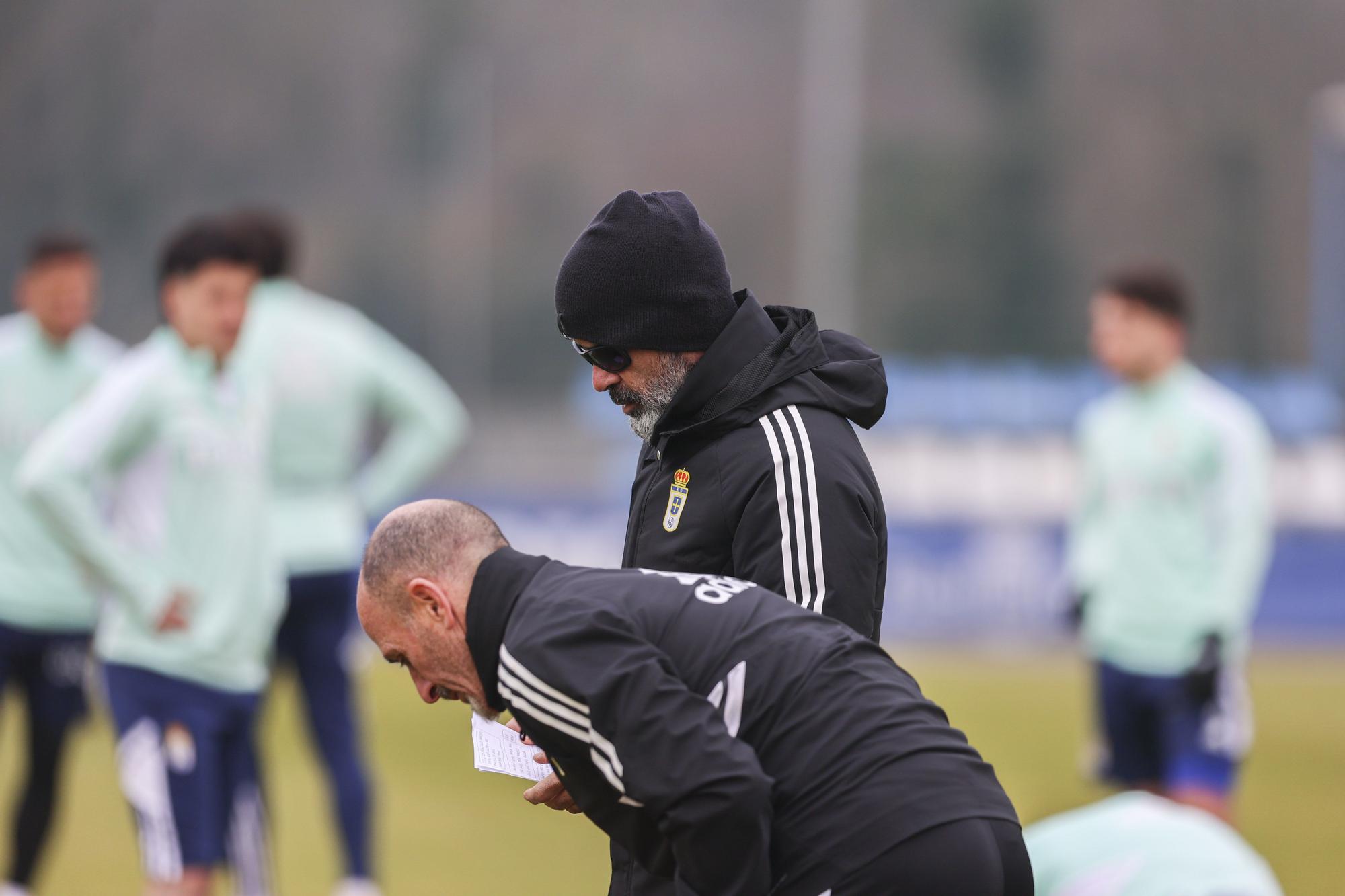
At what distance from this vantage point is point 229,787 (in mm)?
5402

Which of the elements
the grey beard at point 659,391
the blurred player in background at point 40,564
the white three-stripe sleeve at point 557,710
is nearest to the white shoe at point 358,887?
the blurred player in background at point 40,564

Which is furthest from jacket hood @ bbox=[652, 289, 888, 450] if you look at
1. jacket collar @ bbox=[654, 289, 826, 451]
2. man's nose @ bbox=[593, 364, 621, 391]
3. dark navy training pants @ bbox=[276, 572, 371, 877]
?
dark navy training pants @ bbox=[276, 572, 371, 877]

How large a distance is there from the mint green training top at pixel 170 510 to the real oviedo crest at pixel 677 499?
2.35 meters

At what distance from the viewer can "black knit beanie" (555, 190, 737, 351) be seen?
328 cm

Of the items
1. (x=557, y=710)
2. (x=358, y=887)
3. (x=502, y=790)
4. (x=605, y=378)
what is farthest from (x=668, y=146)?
(x=557, y=710)

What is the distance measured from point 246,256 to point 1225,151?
1068 inches

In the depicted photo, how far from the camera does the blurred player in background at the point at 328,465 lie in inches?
261

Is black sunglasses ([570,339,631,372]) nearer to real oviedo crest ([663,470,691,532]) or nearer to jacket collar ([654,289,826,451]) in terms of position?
jacket collar ([654,289,826,451])

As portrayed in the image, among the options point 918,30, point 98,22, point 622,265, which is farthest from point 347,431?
point 918,30

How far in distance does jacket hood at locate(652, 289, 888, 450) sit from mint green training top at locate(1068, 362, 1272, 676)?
4.16 m

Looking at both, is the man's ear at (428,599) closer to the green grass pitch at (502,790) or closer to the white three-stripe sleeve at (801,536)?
the white three-stripe sleeve at (801,536)

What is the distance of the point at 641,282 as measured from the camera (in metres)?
3.28

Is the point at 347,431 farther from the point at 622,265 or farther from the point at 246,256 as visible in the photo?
the point at 622,265

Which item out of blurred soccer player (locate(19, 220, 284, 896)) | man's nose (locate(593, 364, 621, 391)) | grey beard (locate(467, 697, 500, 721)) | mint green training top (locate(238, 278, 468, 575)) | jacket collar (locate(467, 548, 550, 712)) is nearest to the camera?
jacket collar (locate(467, 548, 550, 712))
